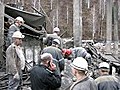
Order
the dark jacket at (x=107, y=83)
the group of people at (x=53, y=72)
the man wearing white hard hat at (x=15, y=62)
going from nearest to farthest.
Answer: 1. the group of people at (x=53, y=72)
2. the dark jacket at (x=107, y=83)
3. the man wearing white hard hat at (x=15, y=62)

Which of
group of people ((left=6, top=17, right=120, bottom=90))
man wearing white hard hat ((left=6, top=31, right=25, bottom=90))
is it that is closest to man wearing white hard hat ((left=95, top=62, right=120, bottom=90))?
group of people ((left=6, top=17, right=120, bottom=90))

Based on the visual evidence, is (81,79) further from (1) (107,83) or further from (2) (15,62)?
(2) (15,62)

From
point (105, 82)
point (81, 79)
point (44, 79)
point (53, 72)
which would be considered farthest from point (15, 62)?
point (81, 79)

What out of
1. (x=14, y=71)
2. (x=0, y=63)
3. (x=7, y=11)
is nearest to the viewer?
(x=14, y=71)

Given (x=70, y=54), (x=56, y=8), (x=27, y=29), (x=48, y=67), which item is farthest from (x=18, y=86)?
(x=56, y=8)

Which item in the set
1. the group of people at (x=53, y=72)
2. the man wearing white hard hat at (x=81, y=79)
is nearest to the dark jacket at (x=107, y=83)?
the group of people at (x=53, y=72)

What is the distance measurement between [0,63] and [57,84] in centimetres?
467

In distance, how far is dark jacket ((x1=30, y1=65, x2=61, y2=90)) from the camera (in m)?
5.96

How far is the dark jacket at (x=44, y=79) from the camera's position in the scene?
5.96 m

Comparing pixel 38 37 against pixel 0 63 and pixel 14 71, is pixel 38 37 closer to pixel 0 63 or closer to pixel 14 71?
pixel 0 63

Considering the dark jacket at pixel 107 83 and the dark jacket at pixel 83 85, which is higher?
the dark jacket at pixel 83 85

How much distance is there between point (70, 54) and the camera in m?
9.31

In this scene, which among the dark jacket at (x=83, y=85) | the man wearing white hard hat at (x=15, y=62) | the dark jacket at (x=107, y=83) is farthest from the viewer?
the man wearing white hard hat at (x=15, y=62)

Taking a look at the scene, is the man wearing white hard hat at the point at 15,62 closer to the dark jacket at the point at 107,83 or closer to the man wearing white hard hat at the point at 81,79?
the dark jacket at the point at 107,83
